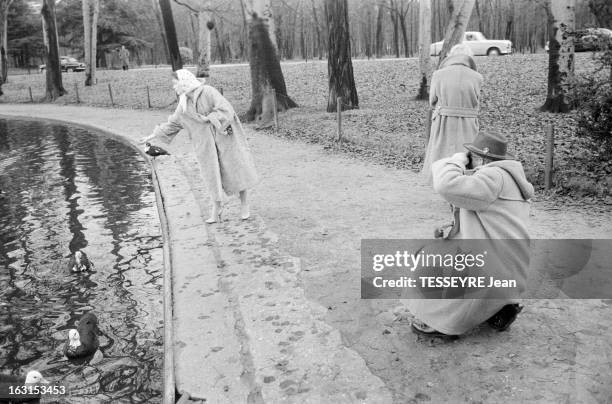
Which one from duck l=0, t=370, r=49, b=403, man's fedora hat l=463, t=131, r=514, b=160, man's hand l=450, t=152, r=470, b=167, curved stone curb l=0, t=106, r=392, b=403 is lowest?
duck l=0, t=370, r=49, b=403

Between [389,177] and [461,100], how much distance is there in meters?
3.41

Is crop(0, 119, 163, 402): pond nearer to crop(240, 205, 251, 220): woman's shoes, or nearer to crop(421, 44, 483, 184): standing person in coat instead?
crop(240, 205, 251, 220): woman's shoes

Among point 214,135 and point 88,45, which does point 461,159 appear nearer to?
point 214,135

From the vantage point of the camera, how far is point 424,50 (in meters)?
18.7

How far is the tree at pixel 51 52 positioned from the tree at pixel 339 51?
20680mm

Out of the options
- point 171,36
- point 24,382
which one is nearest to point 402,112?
point 24,382

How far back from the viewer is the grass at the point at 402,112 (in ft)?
27.4

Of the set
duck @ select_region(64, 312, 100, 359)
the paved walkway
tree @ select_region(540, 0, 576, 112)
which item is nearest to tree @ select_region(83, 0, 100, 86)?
tree @ select_region(540, 0, 576, 112)

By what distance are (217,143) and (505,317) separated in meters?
4.18

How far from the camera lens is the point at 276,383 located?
3584 millimetres

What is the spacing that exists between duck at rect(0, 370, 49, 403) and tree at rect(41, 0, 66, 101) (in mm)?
29952

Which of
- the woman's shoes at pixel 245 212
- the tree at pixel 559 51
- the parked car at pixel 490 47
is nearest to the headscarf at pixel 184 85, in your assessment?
the woman's shoes at pixel 245 212

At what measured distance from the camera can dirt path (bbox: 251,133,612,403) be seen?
340 centimetres

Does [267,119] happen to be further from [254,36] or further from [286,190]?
[286,190]
